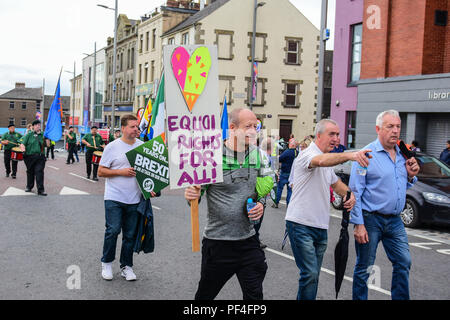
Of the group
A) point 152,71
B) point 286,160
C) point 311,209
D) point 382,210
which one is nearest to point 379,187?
point 382,210

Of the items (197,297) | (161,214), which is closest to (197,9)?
(161,214)

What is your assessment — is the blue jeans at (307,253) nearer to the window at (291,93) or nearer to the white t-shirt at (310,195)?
the white t-shirt at (310,195)

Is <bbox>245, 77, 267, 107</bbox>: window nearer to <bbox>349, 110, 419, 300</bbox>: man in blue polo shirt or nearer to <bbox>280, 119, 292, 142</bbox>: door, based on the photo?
<bbox>280, 119, 292, 142</bbox>: door

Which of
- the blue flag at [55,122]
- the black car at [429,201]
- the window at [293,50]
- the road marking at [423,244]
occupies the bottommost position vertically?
the road marking at [423,244]

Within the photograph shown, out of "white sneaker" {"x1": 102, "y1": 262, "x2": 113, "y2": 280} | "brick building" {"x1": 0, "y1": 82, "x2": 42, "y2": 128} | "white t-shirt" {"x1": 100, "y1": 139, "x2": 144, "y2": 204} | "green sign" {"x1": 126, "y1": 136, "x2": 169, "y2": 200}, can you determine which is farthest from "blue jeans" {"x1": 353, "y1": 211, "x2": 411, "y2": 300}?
"brick building" {"x1": 0, "y1": 82, "x2": 42, "y2": 128}

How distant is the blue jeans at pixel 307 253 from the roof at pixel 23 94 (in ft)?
388

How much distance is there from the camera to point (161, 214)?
11.5 metres

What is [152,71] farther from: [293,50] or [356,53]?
[356,53]

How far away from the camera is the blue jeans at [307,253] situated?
4340 mm

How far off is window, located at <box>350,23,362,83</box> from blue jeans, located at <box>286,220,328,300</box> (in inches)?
740

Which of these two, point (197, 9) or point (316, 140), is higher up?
point (197, 9)

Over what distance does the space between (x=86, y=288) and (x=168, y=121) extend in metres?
2.89

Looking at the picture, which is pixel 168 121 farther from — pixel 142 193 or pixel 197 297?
pixel 142 193

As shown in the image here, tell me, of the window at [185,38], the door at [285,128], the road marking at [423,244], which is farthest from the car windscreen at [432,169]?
the window at [185,38]
